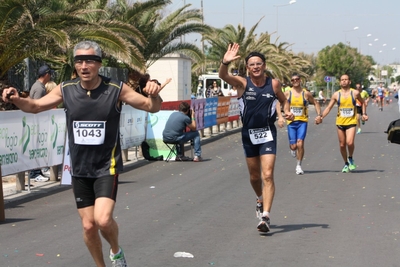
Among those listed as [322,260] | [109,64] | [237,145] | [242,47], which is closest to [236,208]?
[322,260]

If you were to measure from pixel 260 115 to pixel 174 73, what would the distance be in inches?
1258

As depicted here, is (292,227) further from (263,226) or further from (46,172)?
(46,172)

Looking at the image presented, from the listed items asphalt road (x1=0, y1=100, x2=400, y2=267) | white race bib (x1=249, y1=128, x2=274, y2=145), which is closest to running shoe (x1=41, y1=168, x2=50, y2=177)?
asphalt road (x1=0, y1=100, x2=400, y2=267)

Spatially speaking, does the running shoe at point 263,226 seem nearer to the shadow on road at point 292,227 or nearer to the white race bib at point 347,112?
the shadow on road at point 292,227

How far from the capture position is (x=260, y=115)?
30.2 ft

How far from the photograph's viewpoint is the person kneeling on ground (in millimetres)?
18288

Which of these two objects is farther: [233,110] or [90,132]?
[233,110]

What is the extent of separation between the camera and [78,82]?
251 inches

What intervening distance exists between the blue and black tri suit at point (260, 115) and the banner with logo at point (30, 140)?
4.38m

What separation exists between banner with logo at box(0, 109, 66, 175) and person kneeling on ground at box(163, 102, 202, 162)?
4511 millimetres

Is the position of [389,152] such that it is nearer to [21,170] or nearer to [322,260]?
[21,170]

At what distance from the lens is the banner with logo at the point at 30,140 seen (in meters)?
11.9

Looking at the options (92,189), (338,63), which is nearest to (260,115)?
(92,189)

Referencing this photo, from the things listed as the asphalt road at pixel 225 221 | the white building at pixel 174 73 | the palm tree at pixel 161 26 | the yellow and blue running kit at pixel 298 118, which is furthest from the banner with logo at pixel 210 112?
the white building at pixel 174 73
